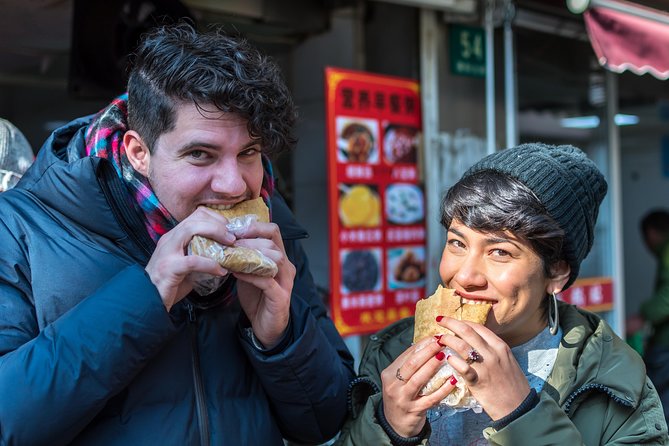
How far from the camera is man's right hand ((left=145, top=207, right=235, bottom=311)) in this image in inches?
61.6

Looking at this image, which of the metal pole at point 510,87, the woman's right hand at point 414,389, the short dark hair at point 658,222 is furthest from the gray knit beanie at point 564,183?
the short dark hair at point 658,222

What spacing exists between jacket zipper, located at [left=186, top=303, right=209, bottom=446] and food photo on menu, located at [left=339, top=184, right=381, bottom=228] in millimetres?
2958

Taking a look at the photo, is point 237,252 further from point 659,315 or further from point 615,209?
point 615,209

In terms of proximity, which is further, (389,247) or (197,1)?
(389,247)

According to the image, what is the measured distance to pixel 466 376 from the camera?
172 cm

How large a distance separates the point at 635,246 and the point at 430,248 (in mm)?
6288

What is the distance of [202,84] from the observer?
1.68 meters

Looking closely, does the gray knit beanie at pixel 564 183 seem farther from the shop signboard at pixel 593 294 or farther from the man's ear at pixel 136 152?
the shop signboard at pixel 593 294

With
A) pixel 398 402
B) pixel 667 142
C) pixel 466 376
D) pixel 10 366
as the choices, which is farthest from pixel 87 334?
pixel 667 142

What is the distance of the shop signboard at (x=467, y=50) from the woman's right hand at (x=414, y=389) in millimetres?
3930

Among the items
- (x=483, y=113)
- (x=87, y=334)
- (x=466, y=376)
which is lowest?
(x=466, y=376)

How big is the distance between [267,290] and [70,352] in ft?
1.57

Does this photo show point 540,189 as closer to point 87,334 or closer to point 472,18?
point 87,334

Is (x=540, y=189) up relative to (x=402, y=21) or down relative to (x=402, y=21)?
down
